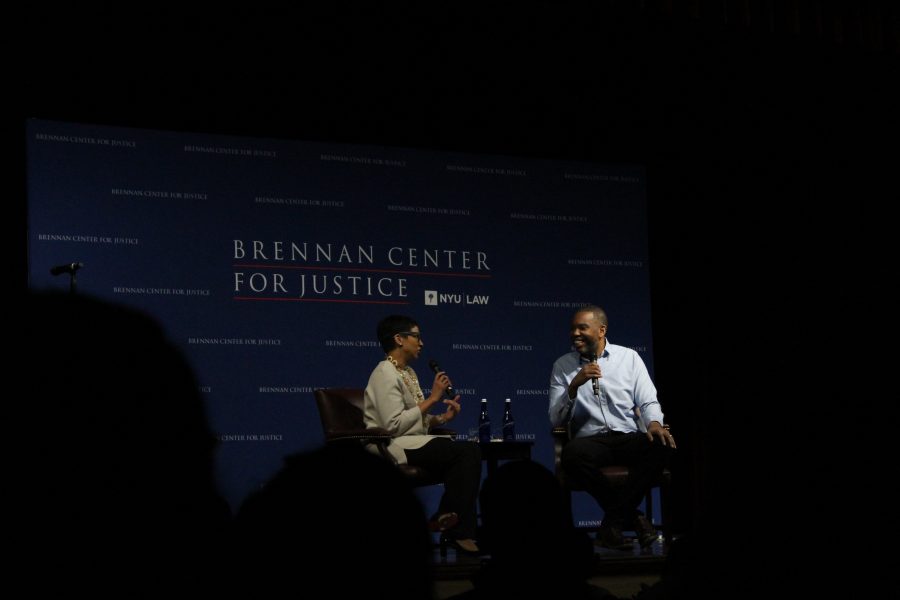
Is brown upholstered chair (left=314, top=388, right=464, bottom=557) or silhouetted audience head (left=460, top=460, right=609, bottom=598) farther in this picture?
brown upholstered chair (left=314, top=388, right=464, bottom=557)

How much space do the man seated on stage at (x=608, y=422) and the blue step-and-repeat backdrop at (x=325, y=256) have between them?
83 cm

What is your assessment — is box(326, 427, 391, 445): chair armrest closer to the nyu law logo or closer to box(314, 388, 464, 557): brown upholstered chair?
box(314, 388, 464, 557): brown upholstered chair

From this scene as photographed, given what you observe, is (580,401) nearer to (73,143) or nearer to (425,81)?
(425,81)

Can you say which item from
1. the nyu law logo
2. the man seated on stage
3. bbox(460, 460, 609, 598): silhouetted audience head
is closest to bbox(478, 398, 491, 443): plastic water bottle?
the man seated on stage

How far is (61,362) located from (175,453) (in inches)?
2.9

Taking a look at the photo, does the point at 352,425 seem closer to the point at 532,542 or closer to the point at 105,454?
the point at 532,542

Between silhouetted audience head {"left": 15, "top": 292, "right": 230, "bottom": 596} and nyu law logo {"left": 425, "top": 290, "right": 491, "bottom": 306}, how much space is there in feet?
16.8

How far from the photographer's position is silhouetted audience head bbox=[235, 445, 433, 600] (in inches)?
22.0

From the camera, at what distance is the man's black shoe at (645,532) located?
14.4 ft

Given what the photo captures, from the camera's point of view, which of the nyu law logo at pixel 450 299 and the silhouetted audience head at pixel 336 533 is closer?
the silhouetted audience head at pixel 336 533

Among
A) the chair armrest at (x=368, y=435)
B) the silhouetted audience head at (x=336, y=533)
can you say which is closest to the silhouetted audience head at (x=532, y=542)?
the silhouetted audience head at (x=336, y=533)

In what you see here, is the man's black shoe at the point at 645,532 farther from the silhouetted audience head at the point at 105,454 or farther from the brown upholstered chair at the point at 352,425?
the silhouetted audience head at the point at 105,454

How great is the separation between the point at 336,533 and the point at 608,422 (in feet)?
14.4

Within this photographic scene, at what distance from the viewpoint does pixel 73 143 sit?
16.5ft
